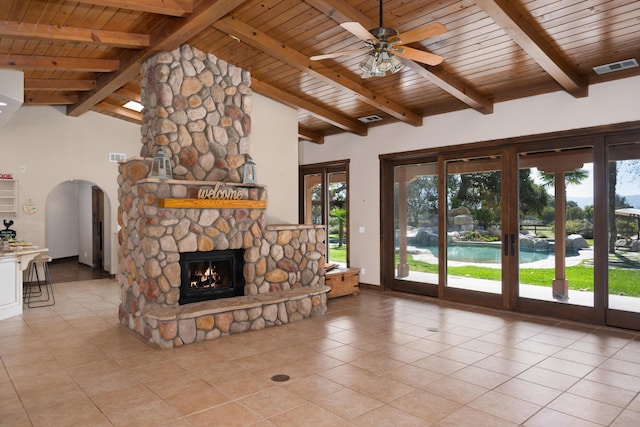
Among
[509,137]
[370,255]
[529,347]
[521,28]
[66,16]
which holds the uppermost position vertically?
[66,16]

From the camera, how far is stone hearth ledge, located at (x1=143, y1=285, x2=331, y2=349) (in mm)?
4699

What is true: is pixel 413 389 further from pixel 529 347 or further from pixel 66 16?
pixel 66 16

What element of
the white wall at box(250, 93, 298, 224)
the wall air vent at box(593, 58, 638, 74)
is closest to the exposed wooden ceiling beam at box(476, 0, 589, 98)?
the wall air vent at box(593, 58, 638, 74)

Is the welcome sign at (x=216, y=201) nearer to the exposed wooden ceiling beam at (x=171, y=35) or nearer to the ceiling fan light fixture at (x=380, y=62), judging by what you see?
the exposed wooden ceiling beam at (x=171, y=35)

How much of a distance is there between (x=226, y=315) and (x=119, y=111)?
18.8 ft

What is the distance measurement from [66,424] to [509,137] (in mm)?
6059

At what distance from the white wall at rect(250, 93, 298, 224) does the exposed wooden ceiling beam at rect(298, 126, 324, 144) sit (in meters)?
1.45

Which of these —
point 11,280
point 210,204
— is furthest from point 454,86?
point 11,280

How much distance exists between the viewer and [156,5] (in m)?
4.19

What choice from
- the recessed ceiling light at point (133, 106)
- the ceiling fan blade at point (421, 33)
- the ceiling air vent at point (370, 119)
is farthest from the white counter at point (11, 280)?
the ceiling fan blade at point (421, 33)

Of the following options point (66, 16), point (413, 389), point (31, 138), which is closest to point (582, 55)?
point (413, 389)

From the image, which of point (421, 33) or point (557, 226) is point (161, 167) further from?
point (557, 226)

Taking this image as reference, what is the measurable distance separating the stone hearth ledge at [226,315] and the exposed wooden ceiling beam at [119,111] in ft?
17.5

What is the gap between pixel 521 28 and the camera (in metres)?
4.14
